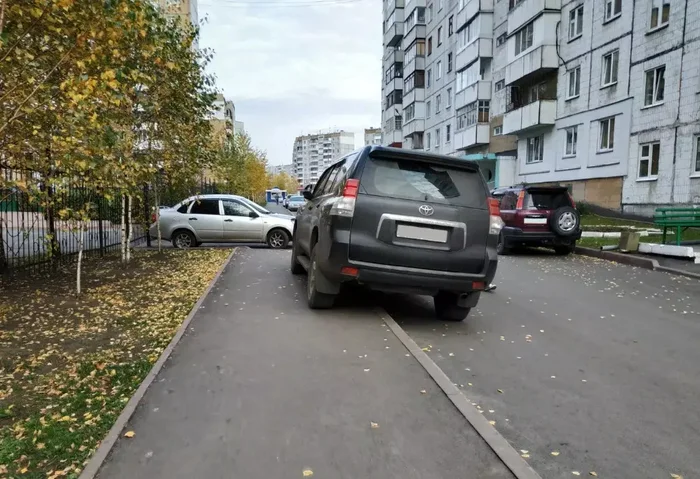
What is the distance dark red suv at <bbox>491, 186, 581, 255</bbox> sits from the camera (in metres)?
12.9

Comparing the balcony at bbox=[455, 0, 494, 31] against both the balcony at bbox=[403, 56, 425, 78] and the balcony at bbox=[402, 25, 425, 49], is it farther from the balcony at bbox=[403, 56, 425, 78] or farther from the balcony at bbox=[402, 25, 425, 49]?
the balcony at bbox=[402, 25, 425, 49]

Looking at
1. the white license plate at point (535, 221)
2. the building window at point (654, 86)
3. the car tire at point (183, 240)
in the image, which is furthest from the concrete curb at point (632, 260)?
the car tire at point (183, 240)

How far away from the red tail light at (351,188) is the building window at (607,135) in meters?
21.6

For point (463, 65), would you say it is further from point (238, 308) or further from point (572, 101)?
point (238, 308)

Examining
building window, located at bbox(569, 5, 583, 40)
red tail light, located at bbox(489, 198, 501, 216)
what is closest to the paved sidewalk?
red tail light, located at bbox(489, 198, 501, 216)

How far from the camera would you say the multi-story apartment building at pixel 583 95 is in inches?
765

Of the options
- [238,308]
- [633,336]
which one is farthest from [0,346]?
[633,336]

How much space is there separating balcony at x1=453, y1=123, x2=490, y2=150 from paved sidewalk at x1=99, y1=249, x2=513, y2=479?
3230cm

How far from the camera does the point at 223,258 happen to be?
1202 centimetres

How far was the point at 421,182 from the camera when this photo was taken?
18.7ft

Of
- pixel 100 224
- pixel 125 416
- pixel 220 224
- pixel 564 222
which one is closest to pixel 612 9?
pixel 564 222

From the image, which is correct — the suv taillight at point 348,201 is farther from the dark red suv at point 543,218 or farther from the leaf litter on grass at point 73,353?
the dark red suv at point 543,218

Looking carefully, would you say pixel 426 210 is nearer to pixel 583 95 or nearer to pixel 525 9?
pixel 583 95

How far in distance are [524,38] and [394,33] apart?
98.7ft
